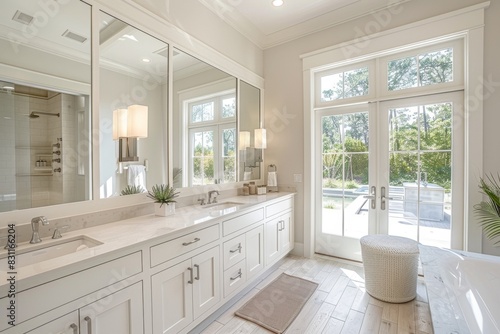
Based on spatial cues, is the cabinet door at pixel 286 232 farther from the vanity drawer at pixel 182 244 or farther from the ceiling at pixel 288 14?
the ceiling at pixel 288 14

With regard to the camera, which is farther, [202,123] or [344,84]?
[344,84]

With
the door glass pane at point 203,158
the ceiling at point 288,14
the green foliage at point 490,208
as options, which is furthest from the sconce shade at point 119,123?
the green foliage at point 490,208

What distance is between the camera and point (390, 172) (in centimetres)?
274

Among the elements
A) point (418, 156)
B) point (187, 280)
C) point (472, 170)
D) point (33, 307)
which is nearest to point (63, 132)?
point (33, 307)

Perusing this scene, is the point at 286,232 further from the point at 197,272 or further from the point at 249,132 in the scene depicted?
the point at 197,272

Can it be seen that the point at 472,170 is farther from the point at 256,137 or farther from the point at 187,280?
the point at 187,280

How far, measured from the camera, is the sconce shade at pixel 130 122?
5.81 feet

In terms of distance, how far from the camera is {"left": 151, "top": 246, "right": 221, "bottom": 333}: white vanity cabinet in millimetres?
1436

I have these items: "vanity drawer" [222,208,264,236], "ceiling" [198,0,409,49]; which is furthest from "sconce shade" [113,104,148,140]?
"ceiling" [198,0,409,49]

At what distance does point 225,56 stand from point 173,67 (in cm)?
83

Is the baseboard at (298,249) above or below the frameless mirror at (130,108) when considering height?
below

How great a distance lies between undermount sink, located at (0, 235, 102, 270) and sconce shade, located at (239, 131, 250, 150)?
2019 mm

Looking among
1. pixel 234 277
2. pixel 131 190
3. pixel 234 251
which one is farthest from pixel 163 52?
pixel 234 277

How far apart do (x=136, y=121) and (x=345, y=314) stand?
7.90ft
